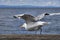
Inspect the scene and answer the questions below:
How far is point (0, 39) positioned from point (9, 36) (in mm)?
201

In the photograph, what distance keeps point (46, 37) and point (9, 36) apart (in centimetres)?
58

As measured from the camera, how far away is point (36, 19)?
24.0ft

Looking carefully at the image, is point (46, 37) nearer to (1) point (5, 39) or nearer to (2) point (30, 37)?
(2) point (30, 37)

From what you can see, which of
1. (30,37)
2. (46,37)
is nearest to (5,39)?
(30,37)

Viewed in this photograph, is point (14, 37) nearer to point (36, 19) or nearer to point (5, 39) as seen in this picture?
point (5, 39)

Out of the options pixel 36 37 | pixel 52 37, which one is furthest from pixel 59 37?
pixel 36 37

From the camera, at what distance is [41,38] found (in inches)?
158

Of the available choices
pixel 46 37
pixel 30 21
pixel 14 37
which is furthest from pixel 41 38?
pixel 30 21

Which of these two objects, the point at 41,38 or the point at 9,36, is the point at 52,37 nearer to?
the point at 41,38

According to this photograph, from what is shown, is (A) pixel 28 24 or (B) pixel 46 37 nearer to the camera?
(B) pixel 46 37

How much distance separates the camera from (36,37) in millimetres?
4094

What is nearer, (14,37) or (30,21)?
(14,37)

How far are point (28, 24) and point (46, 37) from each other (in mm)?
3146

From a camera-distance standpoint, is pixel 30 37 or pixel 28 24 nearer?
pixel 30 37
